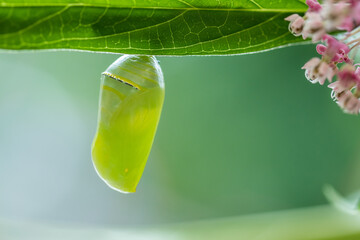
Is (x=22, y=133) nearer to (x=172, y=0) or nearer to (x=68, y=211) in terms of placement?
(x=68, y=211)

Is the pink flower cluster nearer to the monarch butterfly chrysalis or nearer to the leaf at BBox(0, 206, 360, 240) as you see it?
the monarch butterfly chrysalis

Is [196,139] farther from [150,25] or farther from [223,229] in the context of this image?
[150,25]

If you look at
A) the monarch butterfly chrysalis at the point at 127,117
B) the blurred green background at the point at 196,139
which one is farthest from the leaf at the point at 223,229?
the blurred green background at the point at 196,139

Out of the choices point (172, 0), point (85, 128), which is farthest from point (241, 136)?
point (172, 0)

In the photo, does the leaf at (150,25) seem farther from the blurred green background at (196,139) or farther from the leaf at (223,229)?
the blurred green background at (196,139)

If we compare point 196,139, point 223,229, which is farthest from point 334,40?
point 196,139

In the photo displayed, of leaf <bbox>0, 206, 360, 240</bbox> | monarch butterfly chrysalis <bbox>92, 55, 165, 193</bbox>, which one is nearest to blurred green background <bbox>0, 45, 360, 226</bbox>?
leaf <bbox>0, 206, 360, 240</bbox>
